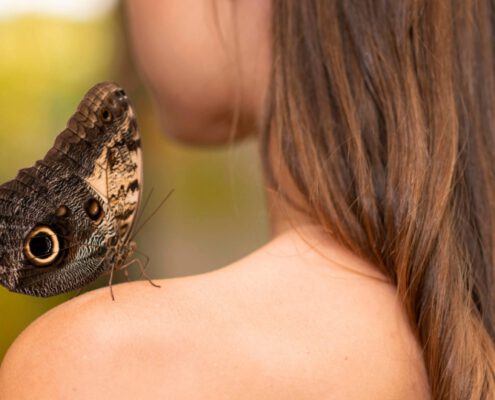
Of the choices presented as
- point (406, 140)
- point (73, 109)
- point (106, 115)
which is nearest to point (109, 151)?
point (106, 115)

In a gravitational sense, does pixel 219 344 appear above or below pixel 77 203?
below

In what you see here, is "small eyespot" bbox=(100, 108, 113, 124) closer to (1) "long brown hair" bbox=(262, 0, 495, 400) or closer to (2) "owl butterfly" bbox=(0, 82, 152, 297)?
(2) "owl butterfly" bbox=(0, 82, 152, 297)

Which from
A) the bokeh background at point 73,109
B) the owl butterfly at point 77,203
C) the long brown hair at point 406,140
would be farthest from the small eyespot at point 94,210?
the bokeh background at point 73,109

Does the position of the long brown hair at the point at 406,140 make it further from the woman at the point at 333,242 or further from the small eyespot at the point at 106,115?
the small eyespot at the point at 106,115

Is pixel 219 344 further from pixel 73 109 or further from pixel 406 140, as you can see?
pixel 73 109

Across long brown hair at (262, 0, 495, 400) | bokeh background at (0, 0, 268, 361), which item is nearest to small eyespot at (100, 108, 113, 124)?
long brown hair at (262, 0, 495, 400)

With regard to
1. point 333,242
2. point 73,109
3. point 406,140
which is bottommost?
point 73,109

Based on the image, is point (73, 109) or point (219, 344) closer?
point (219, 344)
